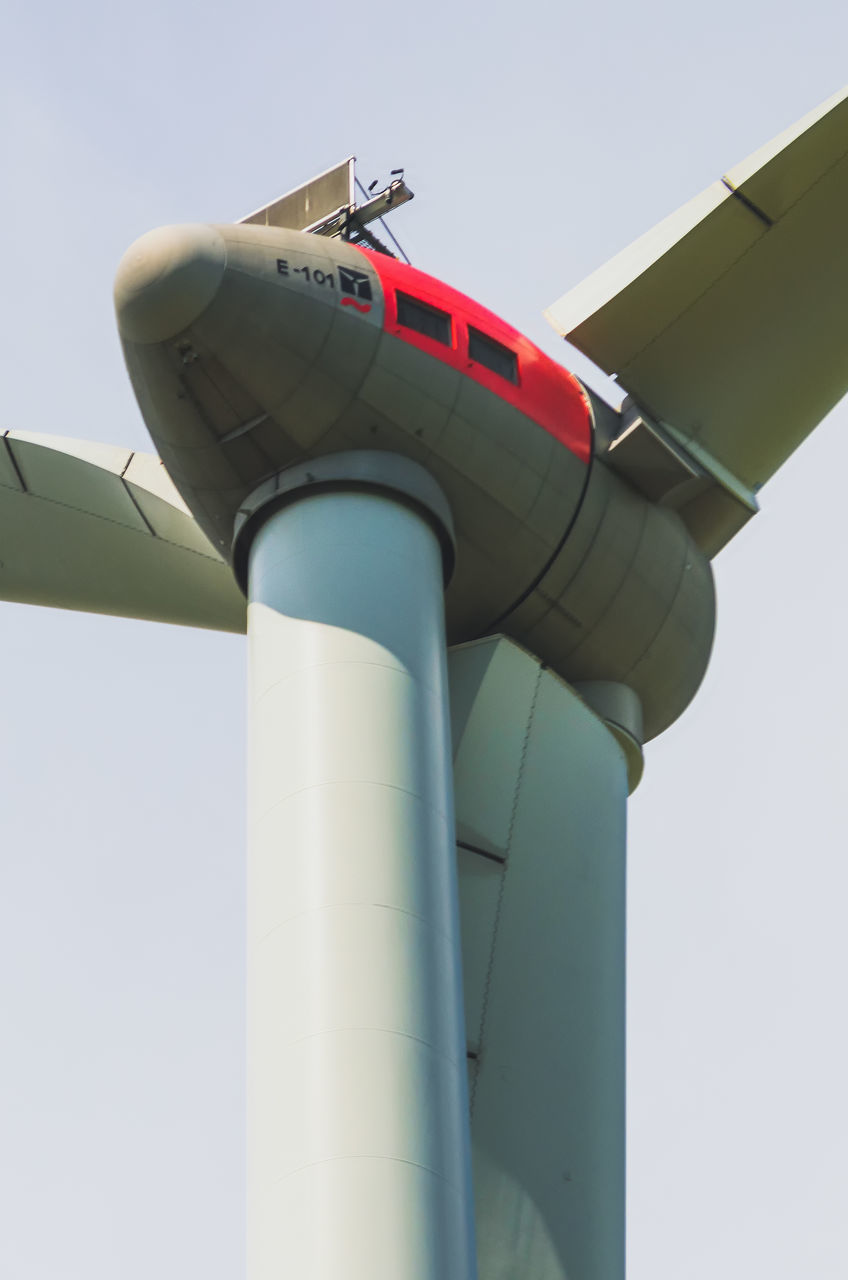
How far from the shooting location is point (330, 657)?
17844 millimetres

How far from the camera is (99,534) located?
24.0m

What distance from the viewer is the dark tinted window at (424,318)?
20.3 meters

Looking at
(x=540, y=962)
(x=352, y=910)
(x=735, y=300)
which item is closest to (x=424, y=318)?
(x=735, y=300)

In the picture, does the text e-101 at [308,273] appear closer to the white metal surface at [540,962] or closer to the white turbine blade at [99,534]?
the white metal surface at [540,962]

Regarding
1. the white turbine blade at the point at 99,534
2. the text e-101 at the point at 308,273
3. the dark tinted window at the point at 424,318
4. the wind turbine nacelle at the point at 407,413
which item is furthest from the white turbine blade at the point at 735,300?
the white turbine blade at the point at 99,534

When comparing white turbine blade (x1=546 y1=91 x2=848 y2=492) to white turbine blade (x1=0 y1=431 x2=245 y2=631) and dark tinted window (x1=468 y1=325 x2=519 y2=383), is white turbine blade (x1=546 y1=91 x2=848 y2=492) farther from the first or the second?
white turbine blade (x1=0 y1=431 x2=245 y2=631)

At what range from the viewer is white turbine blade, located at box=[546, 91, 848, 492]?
21.3m

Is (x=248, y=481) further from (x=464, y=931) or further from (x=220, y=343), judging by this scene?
(x=464, y=931)

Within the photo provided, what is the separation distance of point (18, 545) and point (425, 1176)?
462 inches

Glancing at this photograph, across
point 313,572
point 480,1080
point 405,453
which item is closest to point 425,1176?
point 480,1080

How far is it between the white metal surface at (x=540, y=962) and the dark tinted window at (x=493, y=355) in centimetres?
304

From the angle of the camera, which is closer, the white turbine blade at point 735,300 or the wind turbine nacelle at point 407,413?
the wind turbine nacelle at point 407,413

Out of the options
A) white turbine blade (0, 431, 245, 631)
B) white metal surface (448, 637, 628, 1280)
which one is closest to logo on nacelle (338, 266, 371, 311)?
white metal surface (448, 637, 628, 1280)

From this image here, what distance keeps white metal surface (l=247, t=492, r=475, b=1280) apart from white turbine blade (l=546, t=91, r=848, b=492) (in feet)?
12.7
